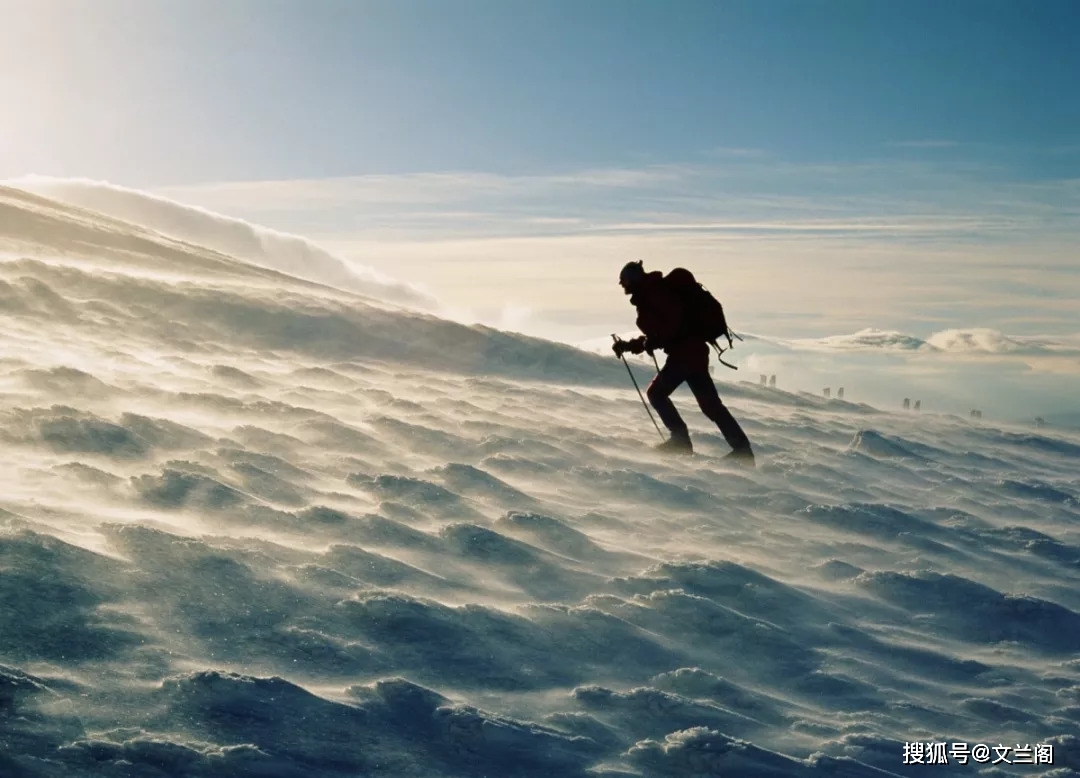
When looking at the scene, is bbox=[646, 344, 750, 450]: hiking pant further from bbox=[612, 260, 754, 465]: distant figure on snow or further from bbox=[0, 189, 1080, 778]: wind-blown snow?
bbox=[0, 189, 1080, 778]: wind-blown snow

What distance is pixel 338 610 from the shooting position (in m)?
5.73

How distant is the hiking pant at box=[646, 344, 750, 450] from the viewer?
11328mm

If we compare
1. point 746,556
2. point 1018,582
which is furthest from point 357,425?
point 1018,582

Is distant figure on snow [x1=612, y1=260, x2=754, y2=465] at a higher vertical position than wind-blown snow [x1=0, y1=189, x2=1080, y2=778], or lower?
higher

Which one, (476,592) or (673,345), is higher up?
(673,345)

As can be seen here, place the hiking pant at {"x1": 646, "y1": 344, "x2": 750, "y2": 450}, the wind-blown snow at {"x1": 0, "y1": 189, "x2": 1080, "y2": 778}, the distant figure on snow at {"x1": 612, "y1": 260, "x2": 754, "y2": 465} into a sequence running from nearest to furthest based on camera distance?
the wind-blown snow at {"x1": 0, "y1": 189, "x2": 1080, "y2": 778}
the distant figure on snow at {"x1": 612, "y1": 260, "x2": 754, "y2": 465}
the hiking pant at {"x1": 646, "y1": 344, "x2": 750, "y2": 450}

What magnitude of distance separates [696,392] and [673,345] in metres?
0.63

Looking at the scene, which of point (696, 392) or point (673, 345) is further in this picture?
point (696, 392)

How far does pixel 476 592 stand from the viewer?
6.41 meters

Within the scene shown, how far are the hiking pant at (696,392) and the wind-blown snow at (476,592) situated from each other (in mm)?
509

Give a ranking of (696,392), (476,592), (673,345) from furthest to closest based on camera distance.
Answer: (696,392) < (673,345) < (476,592)

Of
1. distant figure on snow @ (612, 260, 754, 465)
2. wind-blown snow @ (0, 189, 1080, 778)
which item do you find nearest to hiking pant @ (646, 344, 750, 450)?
distant figure on snow @ (612, 260, 754, 465)

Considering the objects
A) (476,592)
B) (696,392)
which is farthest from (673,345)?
(476,592)

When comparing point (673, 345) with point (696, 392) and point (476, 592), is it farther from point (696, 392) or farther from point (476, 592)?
point (476, 592)
